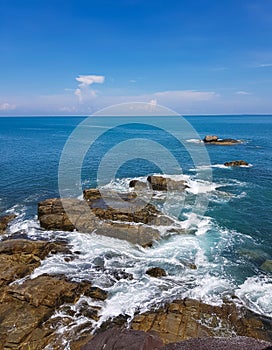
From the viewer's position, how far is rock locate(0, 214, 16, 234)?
26831mm

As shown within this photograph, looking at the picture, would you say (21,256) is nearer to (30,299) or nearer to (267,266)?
(30,299)

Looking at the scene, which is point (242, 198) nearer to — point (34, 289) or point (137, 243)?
point (137, 243)

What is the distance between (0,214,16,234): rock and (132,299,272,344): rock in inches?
715

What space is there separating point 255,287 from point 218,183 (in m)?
26.0

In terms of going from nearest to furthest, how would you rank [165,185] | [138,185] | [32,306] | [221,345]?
[221,345], [32,306], [165,185], [138,185]

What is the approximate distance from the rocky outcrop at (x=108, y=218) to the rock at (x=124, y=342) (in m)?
13.4

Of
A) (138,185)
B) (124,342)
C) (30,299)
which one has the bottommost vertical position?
(30,299)

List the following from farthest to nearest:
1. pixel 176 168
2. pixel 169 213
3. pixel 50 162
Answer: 1. pixel 50 162
2. pixel 176 168
3. pixel 169 213

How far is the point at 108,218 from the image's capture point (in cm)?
2853

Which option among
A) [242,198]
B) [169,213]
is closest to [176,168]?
[242,198]

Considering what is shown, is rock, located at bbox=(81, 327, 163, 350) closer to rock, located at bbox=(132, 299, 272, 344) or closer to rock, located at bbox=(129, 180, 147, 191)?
rock, located at bbox=(132, 299, 272, 344)

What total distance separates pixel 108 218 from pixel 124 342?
18.4 meters

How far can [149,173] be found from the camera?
164 feet

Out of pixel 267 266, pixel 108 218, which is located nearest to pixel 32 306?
pixel 108 218
